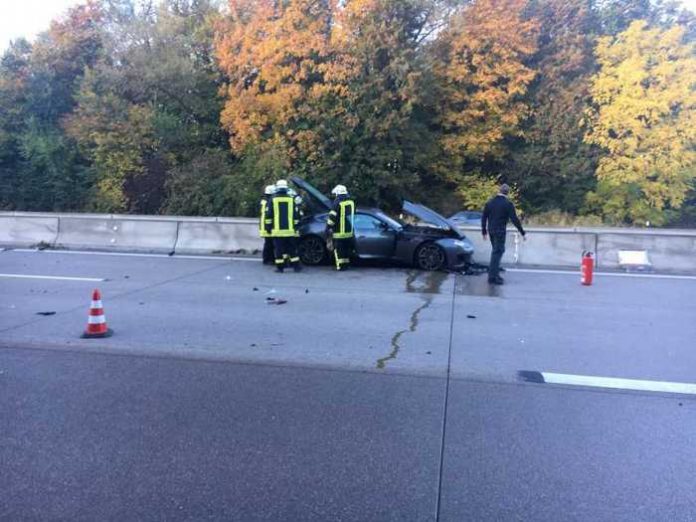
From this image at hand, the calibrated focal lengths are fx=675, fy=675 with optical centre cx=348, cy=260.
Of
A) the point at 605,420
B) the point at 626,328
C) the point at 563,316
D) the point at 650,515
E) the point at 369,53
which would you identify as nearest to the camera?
the point at 650,515

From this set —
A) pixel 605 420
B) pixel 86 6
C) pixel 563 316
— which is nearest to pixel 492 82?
pixel 86 6

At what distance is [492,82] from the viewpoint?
2819cm

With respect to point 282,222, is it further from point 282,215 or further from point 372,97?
point 372,97

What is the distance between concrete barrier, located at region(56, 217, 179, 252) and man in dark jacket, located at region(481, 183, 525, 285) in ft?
26.2

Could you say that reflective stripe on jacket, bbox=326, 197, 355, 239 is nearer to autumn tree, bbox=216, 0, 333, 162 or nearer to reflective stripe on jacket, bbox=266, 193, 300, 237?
reflective stripe on jacket, bbox=266, 193, 300, 237

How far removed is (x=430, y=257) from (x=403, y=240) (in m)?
0.62

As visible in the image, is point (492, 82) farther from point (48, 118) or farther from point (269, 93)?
point (48, 118)

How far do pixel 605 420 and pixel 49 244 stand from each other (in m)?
15.5

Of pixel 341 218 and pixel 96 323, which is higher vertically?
pixel 341 218

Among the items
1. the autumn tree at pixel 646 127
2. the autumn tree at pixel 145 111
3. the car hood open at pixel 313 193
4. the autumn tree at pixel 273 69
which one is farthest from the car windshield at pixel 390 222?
the autumn tree at pixel 646 127

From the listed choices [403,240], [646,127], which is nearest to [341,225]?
[403,240]

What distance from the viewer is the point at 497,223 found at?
11.8m

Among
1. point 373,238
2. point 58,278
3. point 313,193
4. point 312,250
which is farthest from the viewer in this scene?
point 313,193

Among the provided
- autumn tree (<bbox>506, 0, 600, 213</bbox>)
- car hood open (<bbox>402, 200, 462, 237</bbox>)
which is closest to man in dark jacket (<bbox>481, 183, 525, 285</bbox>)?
car hood open (<bbox>402, 200, 462, 237</bbox>)
